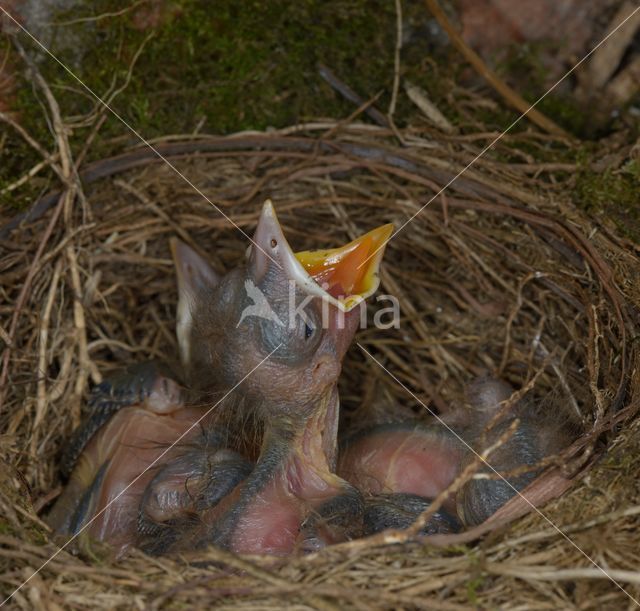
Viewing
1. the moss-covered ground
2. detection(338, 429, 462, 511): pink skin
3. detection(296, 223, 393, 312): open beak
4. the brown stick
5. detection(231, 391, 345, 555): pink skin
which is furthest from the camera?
the brown stick

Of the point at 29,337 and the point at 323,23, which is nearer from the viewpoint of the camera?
the point at 29,337

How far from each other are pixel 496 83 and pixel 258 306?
0.94m

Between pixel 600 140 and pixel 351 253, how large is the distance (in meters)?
0.78

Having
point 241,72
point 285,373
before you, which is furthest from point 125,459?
point 241,72

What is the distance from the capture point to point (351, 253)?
169 cm

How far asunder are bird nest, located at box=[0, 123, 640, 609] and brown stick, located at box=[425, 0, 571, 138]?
0.05 m

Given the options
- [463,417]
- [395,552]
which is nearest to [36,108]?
[463,417]

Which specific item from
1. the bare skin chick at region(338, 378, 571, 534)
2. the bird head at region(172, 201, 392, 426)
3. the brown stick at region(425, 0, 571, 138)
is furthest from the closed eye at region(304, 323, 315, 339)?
the brown stick at region(425, 0, 571, 138)

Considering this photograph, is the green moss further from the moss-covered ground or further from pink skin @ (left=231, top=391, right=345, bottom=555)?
pink skin @ (left=231, top=391, right=345, bottom=555)

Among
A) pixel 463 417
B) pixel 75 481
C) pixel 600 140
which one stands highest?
pixel 600 140

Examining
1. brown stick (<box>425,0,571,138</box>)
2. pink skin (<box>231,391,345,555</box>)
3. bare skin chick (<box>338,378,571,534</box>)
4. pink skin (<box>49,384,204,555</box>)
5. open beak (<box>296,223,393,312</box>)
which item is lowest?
pink skin (<box>49,384,204,555</box>)

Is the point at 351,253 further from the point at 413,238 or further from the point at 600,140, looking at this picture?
the point at 600,140

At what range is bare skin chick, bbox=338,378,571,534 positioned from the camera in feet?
5.30

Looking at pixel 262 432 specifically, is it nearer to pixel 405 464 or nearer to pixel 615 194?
pixel 405 464
